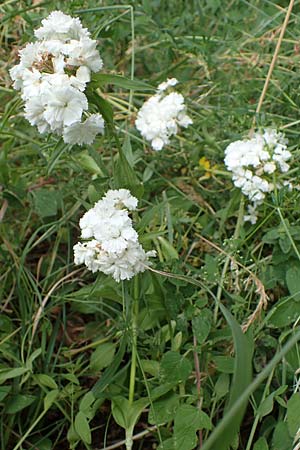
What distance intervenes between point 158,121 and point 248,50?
39 centimetres

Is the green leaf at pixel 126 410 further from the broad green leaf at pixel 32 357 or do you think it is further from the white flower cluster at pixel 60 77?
the white flower cluster at pixel 60 77

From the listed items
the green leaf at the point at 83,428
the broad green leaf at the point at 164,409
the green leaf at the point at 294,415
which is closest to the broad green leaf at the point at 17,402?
the green leaf at the point at 83,428

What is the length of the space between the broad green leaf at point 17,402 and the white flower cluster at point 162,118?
52 centimetres

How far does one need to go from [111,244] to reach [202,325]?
21cm

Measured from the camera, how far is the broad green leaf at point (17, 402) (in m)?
1.31

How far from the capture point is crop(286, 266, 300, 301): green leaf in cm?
123

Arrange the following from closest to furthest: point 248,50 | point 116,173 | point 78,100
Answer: point 78,100
point 116,173
point 248,50

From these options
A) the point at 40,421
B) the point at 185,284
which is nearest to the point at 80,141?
the point at 185,284

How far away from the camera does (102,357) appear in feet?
4.48

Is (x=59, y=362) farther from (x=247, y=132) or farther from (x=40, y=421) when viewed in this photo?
(x=247, y=132)

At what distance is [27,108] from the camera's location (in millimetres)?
1124

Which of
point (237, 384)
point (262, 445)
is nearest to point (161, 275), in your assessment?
point (262, 445)

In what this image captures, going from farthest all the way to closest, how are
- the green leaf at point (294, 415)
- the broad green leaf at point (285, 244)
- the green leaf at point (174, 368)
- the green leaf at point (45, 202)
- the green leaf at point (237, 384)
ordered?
1. the green leaf at point (45, 202)
2. the broad green leaf at point (285, 244)
3. the green leaf at point (174, 368)
4. the green leaf at point (294, 415)
5. the green leaf at point (237, 384)

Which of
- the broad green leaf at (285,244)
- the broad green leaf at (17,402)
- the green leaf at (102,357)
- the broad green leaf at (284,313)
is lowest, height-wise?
the broad green leaf at (17,402)
